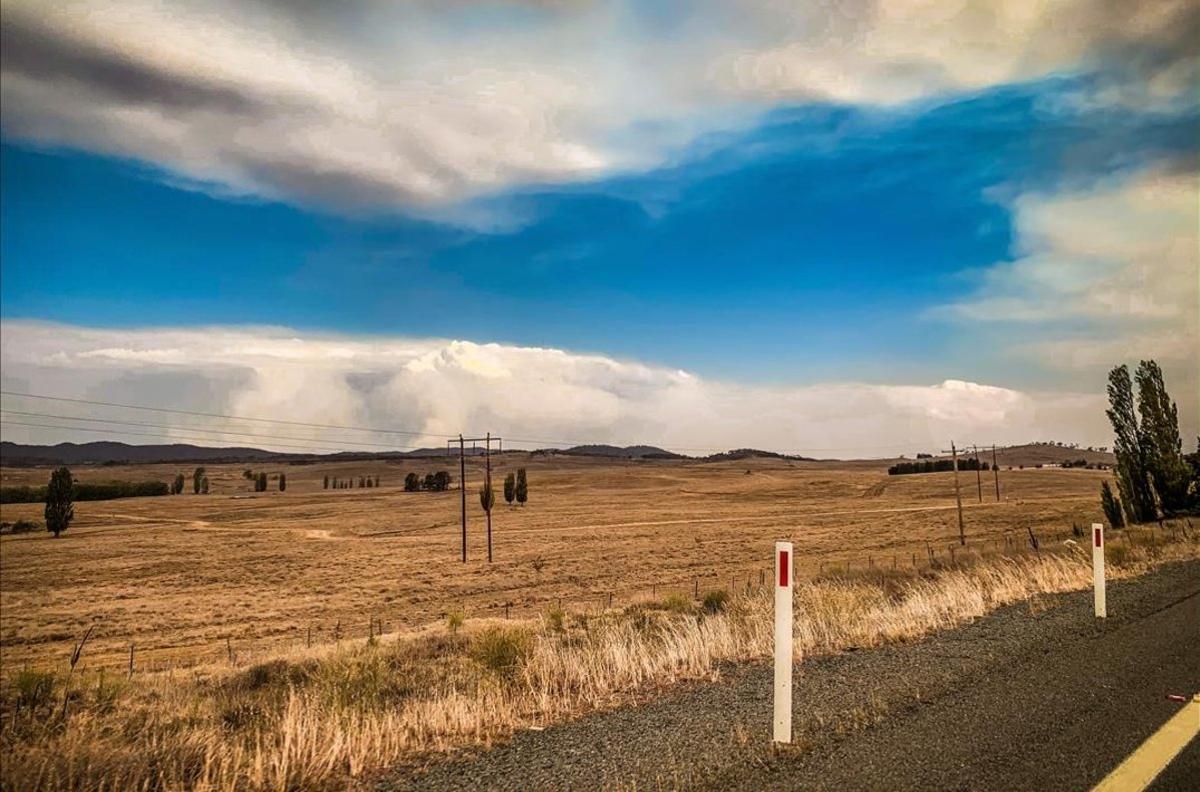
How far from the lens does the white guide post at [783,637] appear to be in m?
4.93

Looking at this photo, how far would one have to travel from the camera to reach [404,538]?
244ft

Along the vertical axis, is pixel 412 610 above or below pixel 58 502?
below

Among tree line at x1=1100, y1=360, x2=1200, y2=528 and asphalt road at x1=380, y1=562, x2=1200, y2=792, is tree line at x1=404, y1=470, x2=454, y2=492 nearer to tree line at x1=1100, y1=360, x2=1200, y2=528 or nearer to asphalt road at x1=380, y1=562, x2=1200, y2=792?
tree line at x1=1100, y1=360, x2=1200, y2=528

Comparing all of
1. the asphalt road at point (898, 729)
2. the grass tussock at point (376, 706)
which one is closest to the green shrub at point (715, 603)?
the grass tussock at point (376, 706)

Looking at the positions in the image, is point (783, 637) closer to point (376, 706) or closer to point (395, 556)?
point (376, 706)

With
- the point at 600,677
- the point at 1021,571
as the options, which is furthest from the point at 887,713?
the point at 1021,571

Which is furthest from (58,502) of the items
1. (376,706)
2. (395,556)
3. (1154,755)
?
(1154,755)

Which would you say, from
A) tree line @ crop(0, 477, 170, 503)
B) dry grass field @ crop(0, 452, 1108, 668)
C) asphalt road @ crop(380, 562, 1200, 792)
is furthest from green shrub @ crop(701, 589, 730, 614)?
tree line @ crop(0, 477, 170, 503)

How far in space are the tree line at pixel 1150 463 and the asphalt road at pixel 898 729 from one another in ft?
111

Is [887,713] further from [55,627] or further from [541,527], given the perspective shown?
[541,527]

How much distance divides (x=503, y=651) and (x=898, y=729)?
5454 millimetres

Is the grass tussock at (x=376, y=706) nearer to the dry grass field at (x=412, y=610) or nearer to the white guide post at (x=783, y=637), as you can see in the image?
the dry grass field at (x=412, y=610)

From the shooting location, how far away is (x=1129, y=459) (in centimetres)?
3506

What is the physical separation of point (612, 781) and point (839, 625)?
5.81 m
